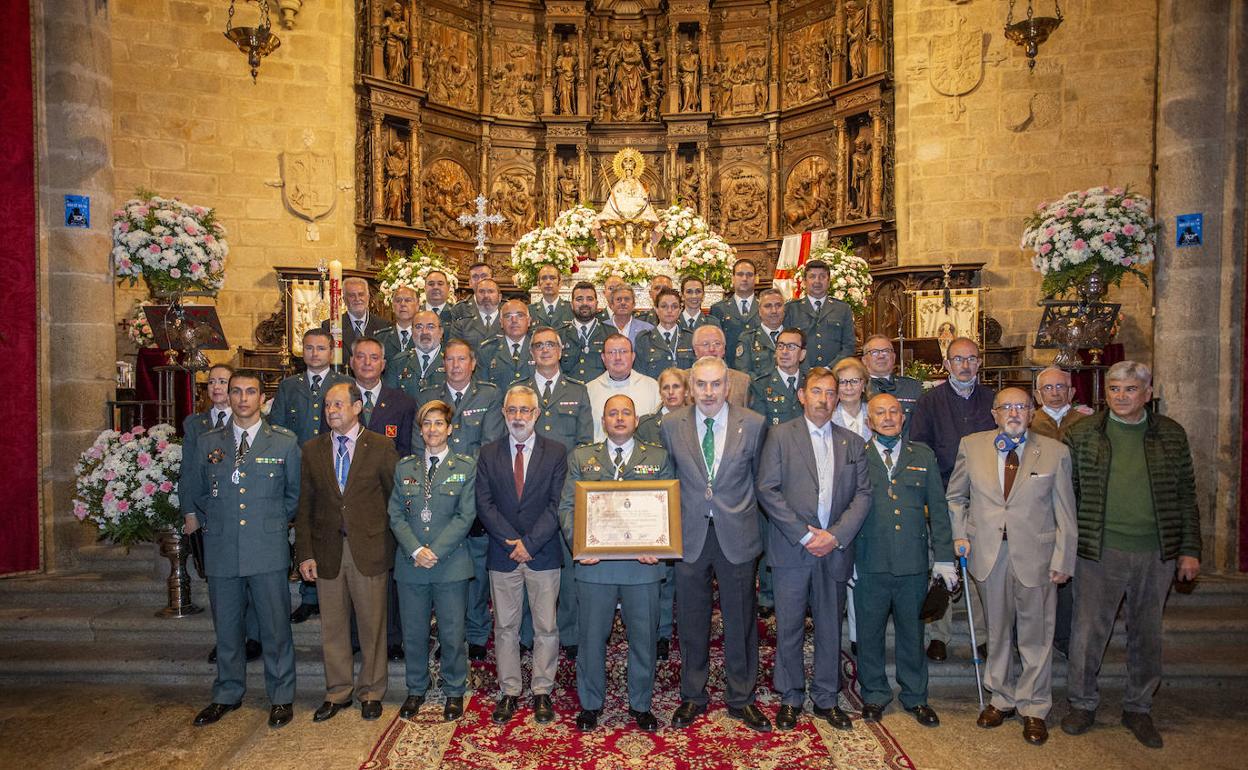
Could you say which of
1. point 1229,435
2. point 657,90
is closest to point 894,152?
point 657,90

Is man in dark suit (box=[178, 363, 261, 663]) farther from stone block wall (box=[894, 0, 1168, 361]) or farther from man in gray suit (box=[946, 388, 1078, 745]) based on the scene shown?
stone block wall (box=[894, 0, 1168, 361])

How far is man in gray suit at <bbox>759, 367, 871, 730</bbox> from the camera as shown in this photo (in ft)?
15.8

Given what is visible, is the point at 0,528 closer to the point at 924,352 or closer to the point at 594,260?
the point at 594,260

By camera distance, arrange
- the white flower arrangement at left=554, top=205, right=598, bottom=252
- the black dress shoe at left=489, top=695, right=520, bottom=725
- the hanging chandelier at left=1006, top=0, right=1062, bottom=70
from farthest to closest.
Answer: the white flower arrangement at left=554, top=205, right=598, bottom=252 → the hanging chandelier at left=1006, top=0, right=1062, bottom=70 → the black dress shoe at left=489, top=695, right=520, bottom=725

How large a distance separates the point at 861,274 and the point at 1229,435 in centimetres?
404

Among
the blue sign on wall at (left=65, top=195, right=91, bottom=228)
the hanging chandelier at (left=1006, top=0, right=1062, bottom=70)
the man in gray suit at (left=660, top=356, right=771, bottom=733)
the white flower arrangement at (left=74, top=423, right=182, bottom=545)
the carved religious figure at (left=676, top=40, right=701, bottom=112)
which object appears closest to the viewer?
the man in gray suit at (left=660, top=356, right=771, bottom=733)

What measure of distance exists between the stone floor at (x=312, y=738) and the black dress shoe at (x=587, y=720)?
45.8 inches

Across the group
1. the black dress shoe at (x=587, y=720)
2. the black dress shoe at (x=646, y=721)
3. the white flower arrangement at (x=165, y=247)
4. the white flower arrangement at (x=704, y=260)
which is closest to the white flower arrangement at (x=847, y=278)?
the white flower arrangement at (x=704, y=260)

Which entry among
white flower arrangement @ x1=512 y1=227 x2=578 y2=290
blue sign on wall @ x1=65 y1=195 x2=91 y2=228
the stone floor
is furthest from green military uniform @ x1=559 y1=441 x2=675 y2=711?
blue sign on wall @ x1=65 y1=195 x2=91 y2=228

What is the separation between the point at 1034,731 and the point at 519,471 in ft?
10.8

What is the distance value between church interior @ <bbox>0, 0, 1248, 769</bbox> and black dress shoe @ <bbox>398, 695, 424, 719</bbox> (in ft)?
0.21

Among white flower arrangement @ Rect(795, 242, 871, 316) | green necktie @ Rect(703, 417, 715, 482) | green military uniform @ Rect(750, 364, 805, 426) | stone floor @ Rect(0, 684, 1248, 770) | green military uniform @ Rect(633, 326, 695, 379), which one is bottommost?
stone floor @ Rect(0, 684, 1248, 770)

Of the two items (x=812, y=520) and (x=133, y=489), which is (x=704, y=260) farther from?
(x=133, y=489)

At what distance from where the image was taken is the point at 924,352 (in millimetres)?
8461
